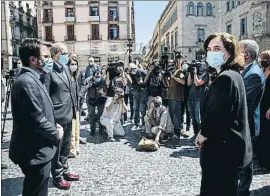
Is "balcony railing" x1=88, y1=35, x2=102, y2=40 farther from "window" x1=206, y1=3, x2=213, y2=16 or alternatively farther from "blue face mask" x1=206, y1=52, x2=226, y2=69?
"blue face mask" x1=206, y1=52, x2=226, y2=69

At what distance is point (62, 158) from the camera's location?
4.29 metres

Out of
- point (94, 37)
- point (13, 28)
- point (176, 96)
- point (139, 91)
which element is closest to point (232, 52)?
point (176, 96)

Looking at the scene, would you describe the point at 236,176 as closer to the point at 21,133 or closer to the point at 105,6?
the point at 21,133

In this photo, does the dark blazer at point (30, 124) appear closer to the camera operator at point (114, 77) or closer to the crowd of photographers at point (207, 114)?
the crowd of photographers at point (207, 114)

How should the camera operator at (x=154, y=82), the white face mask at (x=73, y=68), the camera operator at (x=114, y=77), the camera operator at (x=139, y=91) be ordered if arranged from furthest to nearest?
the camera operator at (x=139, y=91) → the camera operator at (x=114, y=77) → the camera operator at (x=154, y=82) → the white face mask at (x=73, y=68)

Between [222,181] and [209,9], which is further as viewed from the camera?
[209,9]

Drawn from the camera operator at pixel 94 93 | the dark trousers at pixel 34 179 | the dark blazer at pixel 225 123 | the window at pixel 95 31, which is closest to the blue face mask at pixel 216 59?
the dark blazer at pixel 225 123

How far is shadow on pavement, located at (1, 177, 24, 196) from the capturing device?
13.2ft

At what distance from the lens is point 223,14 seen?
1387 inches

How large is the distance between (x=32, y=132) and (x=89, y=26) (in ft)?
122

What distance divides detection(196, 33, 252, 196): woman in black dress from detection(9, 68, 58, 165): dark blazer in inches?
52.7

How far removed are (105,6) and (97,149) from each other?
34246 millimetres

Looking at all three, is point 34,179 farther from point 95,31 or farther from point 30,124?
point 95,31

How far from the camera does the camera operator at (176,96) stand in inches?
267
